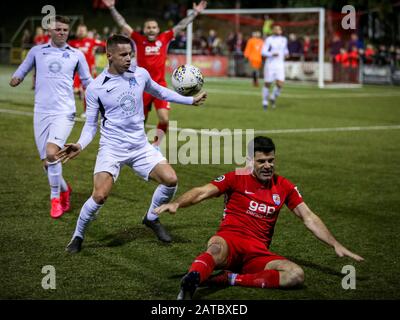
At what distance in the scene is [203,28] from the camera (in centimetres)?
4541

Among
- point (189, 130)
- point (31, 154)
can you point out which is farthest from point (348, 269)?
point (189, 130)

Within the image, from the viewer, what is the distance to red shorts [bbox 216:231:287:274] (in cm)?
635

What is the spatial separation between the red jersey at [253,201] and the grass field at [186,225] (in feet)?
1.92

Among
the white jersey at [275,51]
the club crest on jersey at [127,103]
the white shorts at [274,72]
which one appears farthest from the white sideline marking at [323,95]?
the club crest on jersey at [127,103]

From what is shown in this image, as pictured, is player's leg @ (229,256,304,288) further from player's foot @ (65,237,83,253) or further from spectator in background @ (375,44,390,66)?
spectator in background @ (375,44,390,66)

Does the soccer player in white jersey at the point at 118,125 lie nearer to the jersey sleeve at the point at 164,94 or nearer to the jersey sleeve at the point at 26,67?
the jersey sleeve at the point at 164,94

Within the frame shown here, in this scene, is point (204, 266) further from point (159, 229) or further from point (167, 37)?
point (167, 37)

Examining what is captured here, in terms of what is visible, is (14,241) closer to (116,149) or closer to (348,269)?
(116,149)

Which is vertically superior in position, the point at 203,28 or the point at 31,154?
the point at 203,28

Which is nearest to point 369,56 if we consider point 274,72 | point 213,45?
point 213,45

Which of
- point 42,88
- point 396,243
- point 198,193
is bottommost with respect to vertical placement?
point 396,243

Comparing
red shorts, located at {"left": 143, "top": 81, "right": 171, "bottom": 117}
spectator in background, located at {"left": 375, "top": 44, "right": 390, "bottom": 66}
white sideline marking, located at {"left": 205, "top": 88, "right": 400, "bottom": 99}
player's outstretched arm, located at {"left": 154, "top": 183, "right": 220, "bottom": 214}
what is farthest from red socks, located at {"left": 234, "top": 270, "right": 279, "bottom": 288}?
spectator in background, located at {"left": 375, "top": 44, "right": 390, "bottom": 66}

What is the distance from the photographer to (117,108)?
7.56m
